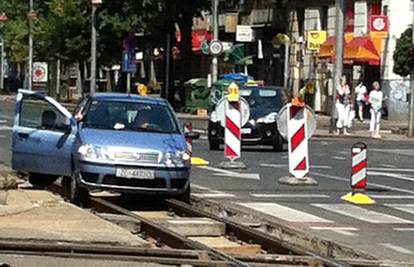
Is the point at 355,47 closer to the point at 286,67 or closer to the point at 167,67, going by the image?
the point at 286,67

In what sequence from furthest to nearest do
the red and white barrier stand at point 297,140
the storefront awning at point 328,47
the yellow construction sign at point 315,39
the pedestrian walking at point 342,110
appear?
the storefront awning at point 328,47
the yellow construction sign at point 315,39
the pedestrian walking at point 342,110
the red and white barrier stand at point 297,140

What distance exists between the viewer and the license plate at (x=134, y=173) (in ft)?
55.0

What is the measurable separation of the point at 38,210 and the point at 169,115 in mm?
3549

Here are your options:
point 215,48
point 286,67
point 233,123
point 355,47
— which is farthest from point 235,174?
point 286,67

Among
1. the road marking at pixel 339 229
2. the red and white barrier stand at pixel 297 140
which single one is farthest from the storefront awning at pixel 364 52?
the road marking at pixel 339 229

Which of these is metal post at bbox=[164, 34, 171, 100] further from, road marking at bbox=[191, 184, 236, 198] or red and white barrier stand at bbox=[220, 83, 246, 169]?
road marking at bbox=[191, 184, 236, 198]

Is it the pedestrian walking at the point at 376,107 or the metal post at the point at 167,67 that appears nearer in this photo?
the pedestrian walking at the point at 376,107

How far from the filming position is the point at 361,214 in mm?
17719

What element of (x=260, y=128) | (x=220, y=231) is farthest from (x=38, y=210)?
(x=260, y=128)

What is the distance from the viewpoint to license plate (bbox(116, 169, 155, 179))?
16766mm

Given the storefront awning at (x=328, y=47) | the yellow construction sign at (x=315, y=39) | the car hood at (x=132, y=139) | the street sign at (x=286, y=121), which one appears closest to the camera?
the car hood at (x=132, y=139)

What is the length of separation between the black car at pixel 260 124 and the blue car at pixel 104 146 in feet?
39.8

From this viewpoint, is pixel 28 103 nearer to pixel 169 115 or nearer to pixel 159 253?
pixel 169 115

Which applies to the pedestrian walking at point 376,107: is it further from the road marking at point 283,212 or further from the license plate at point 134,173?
the license plate at point 134,173
